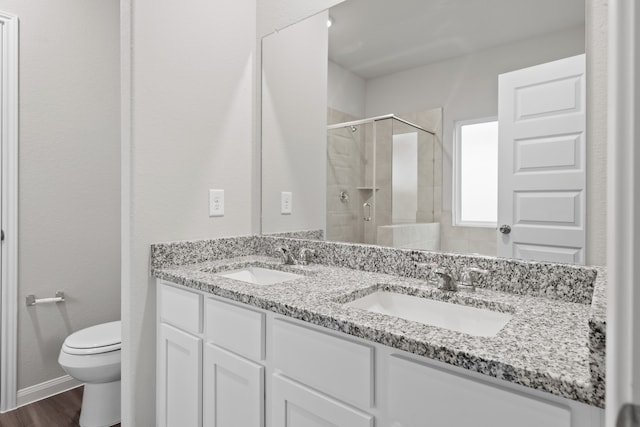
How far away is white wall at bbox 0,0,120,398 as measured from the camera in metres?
1.96

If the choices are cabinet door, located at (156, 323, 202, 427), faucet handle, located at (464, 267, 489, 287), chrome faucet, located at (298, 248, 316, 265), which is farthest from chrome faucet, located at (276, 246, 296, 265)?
faucet handle, located at (464, 267, 489, 287)

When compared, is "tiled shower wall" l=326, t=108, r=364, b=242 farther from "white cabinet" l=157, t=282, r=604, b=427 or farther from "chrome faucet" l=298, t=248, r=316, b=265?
"white cabinet" l=157, t=282, r=604, b=427

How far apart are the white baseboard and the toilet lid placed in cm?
46

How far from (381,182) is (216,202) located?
78cm

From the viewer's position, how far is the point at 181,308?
1.37m

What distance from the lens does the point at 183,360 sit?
53.4 inches

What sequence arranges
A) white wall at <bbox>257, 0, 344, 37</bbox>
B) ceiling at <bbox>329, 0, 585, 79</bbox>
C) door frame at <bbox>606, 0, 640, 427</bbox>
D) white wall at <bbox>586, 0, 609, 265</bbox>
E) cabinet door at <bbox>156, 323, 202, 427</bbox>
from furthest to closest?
white wall at <bbox>257, 0, 344, 37</bbox> → cabinet door at <bbox>156, 323, 202, 427</bbox> → ceiling at <bbox>329, 0, 585, 79</bbox> → white wall at <bbox>586, 0, 609, 265</bbox> → door frame at <bbox>606, 0, 640, 427</bbox>

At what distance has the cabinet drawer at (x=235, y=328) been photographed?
1.09m

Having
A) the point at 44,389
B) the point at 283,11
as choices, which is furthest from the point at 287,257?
the point at 44,389

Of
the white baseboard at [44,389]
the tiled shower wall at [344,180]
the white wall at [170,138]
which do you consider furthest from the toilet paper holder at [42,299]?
the tiled shower wall at [344,180]

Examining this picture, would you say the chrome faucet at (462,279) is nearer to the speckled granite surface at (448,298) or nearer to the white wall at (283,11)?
the speckled granite surface at (448,298)

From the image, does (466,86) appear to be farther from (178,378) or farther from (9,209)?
(9,209)

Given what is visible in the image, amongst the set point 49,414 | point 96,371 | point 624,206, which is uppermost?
point 624,206

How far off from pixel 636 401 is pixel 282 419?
0.90 m
